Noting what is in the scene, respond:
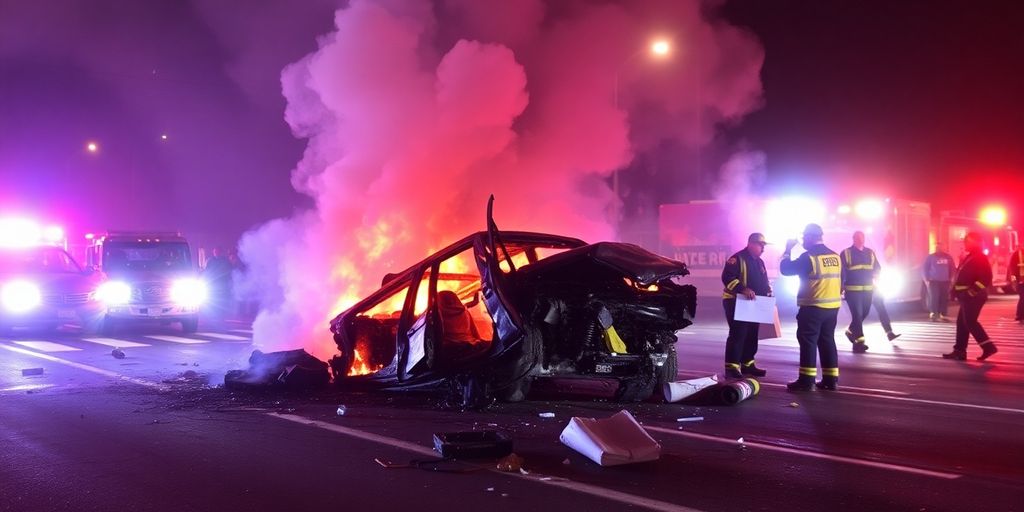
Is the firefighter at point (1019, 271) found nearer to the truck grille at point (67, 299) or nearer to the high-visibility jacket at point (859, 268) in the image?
the high-visibility jacket at point (859, 268)

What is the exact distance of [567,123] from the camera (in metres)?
14.4

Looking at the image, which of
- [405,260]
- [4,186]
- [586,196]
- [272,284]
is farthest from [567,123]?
[4,186]

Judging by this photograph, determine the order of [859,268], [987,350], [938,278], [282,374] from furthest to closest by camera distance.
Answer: [938,278] → [859,268] → [987,350] → [282,374]

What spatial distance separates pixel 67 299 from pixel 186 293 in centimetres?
223

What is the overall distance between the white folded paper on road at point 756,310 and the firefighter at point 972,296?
3719mm

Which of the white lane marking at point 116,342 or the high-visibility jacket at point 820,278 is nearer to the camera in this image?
the high-visibility jacket at point 820,278

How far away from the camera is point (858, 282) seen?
40.2ft

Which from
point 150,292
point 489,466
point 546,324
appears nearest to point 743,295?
point 546,324

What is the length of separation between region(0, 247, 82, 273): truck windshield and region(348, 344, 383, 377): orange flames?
1109cm

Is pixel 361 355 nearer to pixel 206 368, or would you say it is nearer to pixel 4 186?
pixel 206 368

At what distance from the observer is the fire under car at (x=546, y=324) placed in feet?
23.6

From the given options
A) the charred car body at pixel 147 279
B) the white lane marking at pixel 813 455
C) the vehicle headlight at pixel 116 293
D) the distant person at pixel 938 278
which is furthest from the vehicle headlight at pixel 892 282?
the vehicle headlight at pixel 116 293

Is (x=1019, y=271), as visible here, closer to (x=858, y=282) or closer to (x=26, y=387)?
(x=858, y=282)

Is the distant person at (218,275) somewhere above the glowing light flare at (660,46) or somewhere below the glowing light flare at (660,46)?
below
